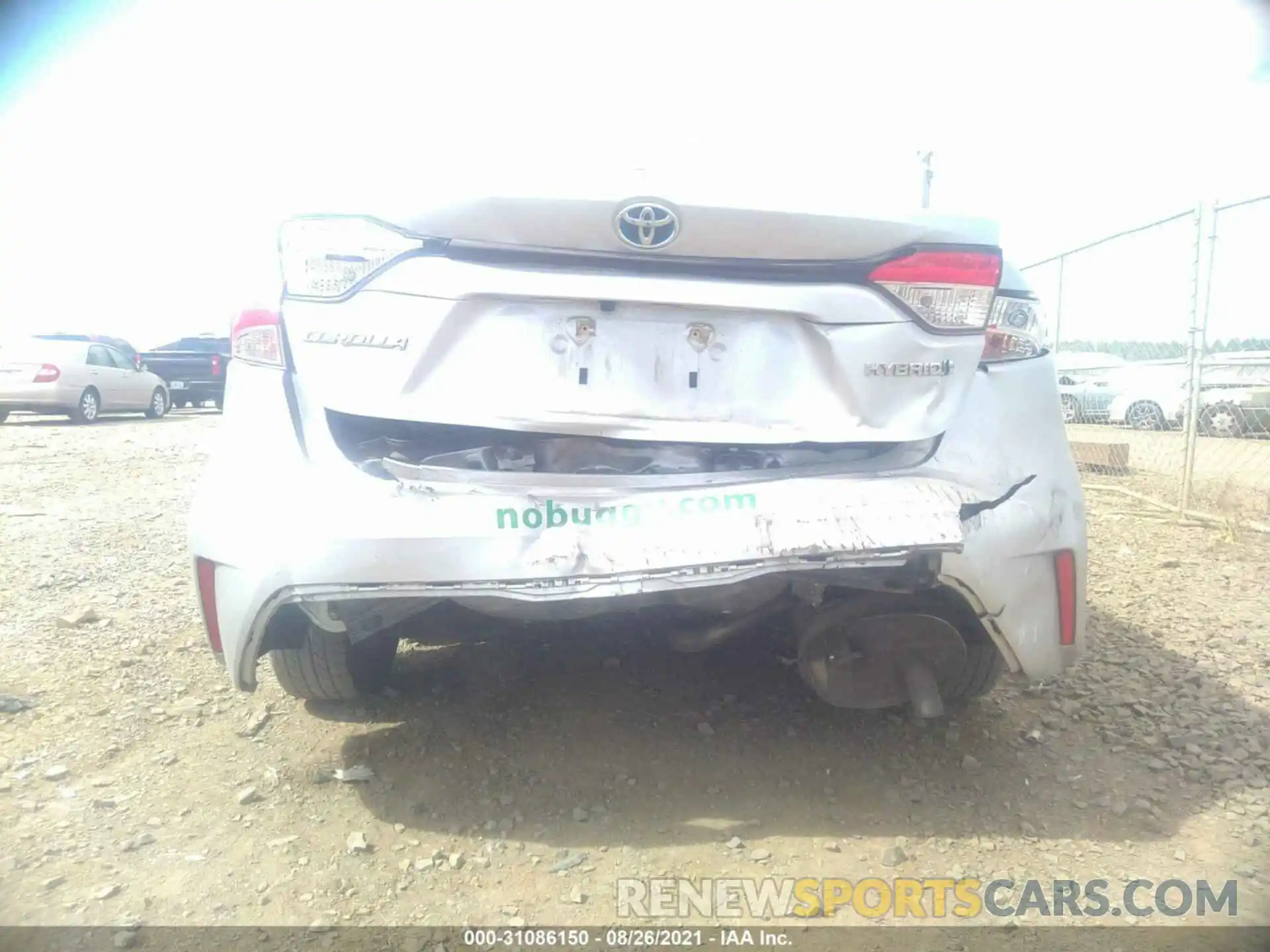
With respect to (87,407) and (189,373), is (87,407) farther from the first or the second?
(189,373)

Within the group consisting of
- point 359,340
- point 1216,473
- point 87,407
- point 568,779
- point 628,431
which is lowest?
point 568,779

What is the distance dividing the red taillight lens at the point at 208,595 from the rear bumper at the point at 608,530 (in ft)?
0.08

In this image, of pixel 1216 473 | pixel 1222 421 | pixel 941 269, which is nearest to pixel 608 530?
pixel 941 269

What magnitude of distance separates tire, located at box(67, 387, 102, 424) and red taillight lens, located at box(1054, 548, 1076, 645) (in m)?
16.7

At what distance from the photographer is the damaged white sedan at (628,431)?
6.51ft

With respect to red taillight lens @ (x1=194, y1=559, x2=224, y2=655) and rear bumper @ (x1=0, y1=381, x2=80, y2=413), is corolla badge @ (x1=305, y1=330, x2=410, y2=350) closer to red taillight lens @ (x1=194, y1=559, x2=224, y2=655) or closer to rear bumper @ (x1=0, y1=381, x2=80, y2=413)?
red taillight lens @ (x1=194, y1=559, x2=224, y2=655)

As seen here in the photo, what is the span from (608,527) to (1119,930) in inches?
54.6

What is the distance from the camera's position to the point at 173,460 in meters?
9.27

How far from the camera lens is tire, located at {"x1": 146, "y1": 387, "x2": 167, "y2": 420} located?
57.7 ft

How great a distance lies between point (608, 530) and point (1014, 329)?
3.76 feet

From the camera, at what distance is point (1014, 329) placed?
229 cm

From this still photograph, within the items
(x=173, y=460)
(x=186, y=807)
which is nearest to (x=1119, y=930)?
(x=186, y=807)

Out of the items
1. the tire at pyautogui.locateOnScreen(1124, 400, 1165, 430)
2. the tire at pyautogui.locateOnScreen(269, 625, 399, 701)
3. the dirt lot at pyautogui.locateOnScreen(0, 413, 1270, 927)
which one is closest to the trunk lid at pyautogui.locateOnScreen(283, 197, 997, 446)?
the dirt lot at pyautogui.locateOnScreen(0, 413, 1270, 927)

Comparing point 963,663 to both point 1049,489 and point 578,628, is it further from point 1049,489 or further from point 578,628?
point 578,628
